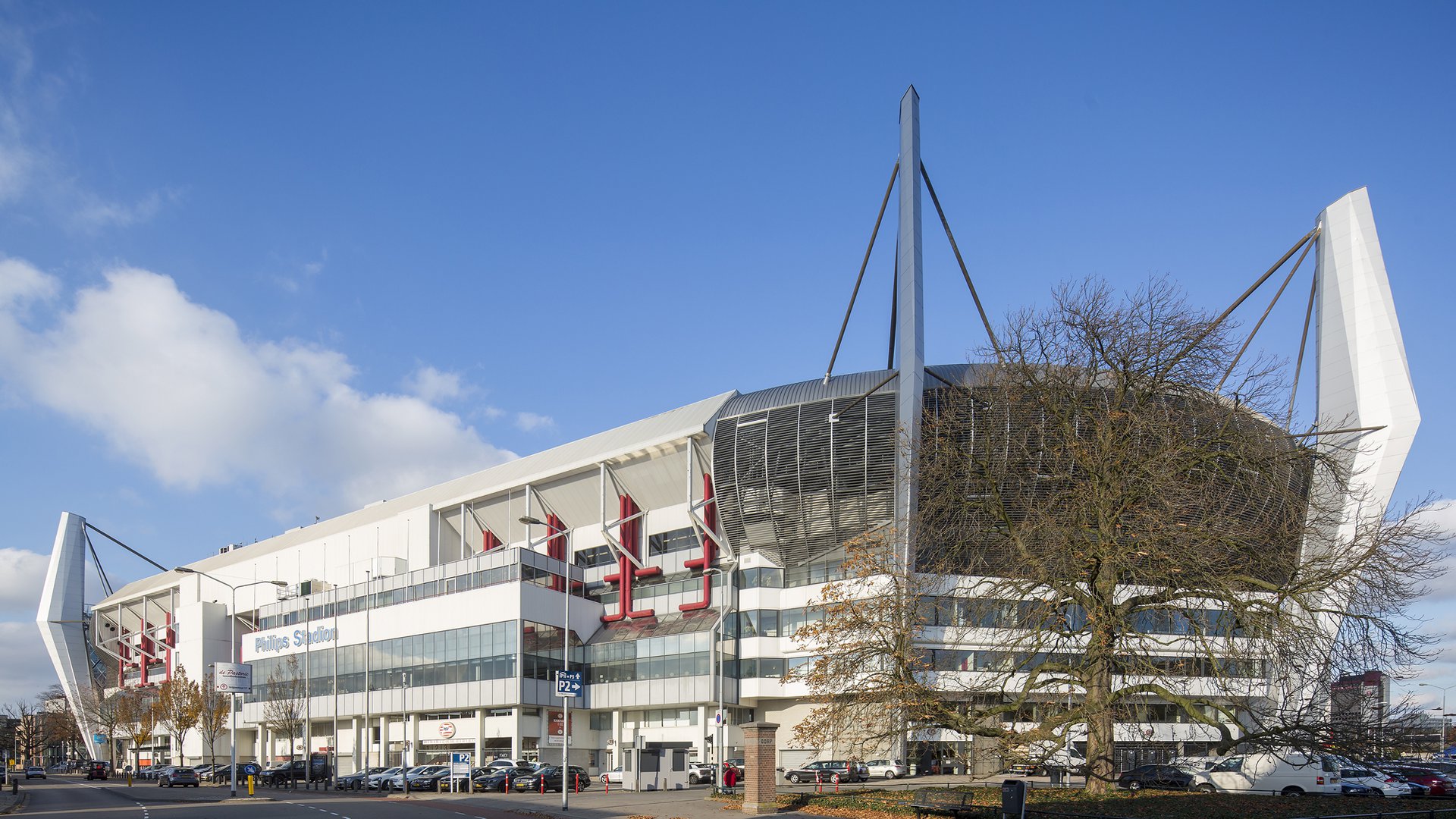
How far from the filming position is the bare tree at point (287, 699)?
85250 millimetres

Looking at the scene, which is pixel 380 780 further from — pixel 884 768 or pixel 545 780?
pixel 884 768

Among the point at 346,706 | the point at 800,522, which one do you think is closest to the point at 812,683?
the point at 800,522

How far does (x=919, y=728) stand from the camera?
28.7m

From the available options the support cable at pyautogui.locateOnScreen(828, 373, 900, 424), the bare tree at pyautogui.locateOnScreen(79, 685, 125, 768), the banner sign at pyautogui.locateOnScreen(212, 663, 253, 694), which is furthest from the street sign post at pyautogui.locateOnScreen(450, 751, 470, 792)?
the bare tree at pyautogui.locateOnScreen(79, 685, 125, 768)

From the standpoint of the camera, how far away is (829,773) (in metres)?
54.5

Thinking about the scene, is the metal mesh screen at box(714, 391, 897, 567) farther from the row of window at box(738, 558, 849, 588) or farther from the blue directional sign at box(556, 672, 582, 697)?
the blue directional sign at box(556, 672, 582, 697)

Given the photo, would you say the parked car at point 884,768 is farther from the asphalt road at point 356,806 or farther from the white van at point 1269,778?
the white van at point 1269,778

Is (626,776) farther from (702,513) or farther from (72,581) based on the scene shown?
(72,581)

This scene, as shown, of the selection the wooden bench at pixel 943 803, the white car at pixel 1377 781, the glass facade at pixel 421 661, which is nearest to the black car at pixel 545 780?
the glass facade at pixel 421 661

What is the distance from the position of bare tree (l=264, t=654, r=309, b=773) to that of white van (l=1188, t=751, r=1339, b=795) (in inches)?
2596

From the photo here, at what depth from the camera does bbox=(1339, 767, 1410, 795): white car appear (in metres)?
43.5

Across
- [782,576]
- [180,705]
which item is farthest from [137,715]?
[782,576]

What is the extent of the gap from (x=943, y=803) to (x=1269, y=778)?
20633 millimetres

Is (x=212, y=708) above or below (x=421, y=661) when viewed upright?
below
